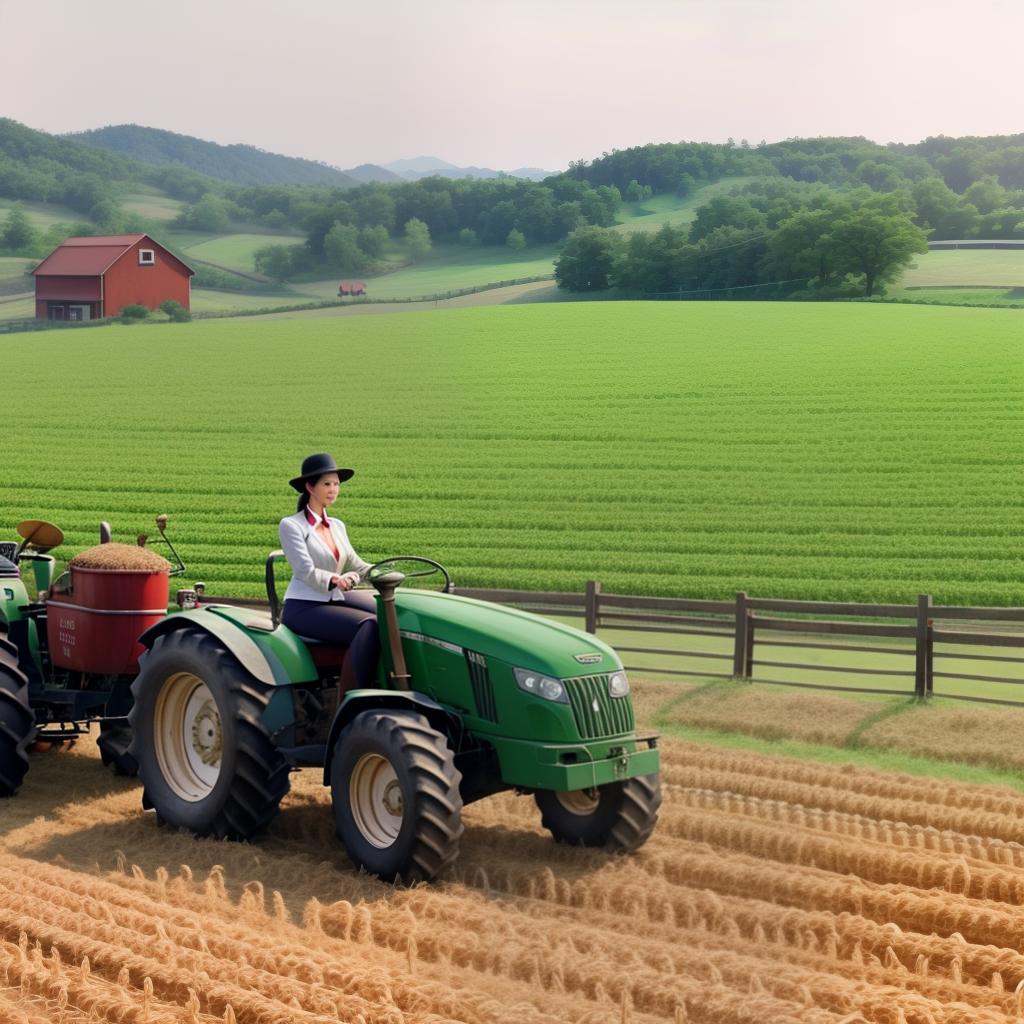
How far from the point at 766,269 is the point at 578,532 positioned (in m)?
42.0

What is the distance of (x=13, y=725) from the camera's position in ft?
27.9

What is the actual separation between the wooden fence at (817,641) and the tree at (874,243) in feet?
146

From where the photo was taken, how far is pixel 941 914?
21.1 feet

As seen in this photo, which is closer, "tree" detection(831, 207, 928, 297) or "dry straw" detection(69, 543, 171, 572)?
"dry straw" detection(69, 543, 171, 572)

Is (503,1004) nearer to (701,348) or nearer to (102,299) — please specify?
(701,348)

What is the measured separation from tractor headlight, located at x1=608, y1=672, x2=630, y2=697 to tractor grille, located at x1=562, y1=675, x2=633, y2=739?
24 mm

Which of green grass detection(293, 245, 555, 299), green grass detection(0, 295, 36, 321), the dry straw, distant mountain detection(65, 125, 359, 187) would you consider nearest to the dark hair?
the dry straw

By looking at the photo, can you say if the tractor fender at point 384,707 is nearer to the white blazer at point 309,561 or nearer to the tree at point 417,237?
the white blazer at point 309,561

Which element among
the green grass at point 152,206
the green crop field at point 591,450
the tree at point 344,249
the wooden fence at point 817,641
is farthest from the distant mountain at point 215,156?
the wooden fence at point 817,641

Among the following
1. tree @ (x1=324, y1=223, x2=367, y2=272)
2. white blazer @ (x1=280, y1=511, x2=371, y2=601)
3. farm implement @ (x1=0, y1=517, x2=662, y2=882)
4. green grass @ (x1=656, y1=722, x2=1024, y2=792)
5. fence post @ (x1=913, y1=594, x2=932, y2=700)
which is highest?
tree @ (x1=324, y1=223, x2=367, y2=272)

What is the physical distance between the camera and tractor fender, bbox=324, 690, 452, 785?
711cm

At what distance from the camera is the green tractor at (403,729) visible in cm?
A: 686

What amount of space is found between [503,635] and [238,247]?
2751 inches

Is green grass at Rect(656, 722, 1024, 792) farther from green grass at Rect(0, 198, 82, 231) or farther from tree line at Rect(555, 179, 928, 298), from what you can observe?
green grass at Rect(0, 198, 82, 231)
